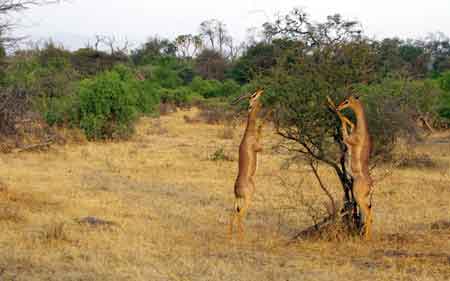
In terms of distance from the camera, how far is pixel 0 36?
10438 millimetres

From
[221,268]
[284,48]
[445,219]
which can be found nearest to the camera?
[221,268]

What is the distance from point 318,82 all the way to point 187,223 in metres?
3.16

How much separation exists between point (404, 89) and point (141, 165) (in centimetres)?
833

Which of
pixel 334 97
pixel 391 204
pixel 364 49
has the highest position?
pixel 364 49

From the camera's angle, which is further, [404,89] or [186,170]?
[404,89]

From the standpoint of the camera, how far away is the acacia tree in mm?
9523

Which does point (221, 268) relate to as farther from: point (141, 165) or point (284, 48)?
point (141, 165)

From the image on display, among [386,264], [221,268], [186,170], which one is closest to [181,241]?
[221,268]

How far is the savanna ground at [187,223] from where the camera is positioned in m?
7.57

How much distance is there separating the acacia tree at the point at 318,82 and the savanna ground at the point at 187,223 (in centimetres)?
84

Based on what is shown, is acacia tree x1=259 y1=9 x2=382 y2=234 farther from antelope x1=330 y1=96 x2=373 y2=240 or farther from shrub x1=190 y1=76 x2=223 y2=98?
shrub x1=190 y1=76 x2=223 y2=98

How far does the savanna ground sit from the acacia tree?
84 cm

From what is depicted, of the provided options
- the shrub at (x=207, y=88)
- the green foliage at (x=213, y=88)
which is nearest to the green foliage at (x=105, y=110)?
the green foliage at (x=213, y=88)

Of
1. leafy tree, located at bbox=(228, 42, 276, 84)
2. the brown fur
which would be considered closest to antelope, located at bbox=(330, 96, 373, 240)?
the brown fur
